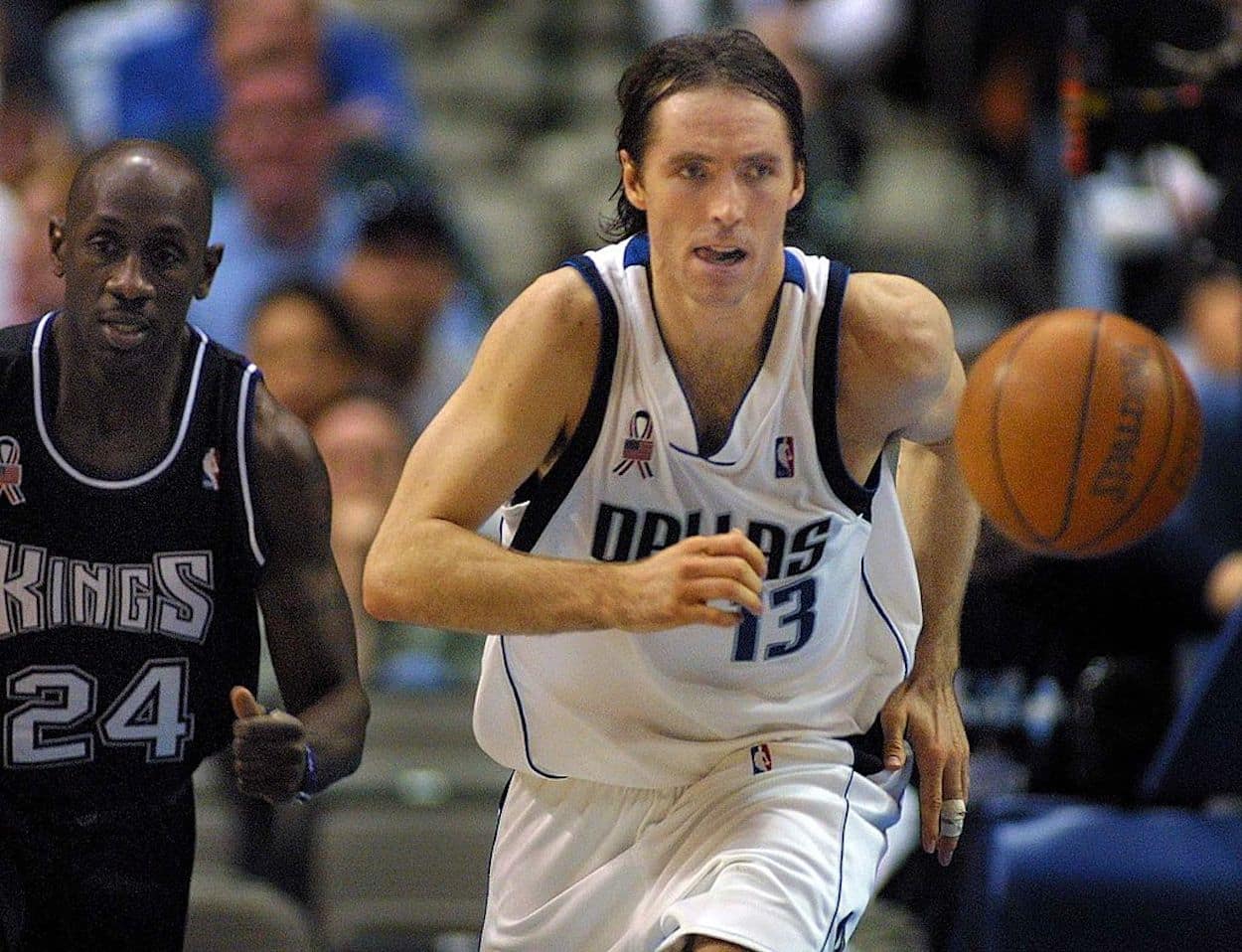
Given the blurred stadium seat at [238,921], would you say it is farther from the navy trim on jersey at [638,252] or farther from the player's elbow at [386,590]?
the navy trim on jersey at [638,252]

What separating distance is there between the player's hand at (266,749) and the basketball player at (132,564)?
78 millimetres

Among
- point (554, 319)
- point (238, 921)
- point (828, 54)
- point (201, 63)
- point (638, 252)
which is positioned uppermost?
point (828, 54)

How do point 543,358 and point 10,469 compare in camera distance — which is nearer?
point 543,358

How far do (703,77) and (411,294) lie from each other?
11.3 feet

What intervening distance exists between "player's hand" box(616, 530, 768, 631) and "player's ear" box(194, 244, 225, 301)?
97 centimetres

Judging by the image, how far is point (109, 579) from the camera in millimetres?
3367

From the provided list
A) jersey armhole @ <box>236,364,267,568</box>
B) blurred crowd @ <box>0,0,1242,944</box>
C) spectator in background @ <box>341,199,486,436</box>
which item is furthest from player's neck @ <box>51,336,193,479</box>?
spectator in background @ <box>341,199,486,436</box>

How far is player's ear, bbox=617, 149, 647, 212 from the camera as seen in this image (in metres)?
3.34

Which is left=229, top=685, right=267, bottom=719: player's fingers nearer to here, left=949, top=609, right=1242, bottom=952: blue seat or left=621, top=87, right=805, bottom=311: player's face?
left=621, top=87, right=805, bottom=311: player's face

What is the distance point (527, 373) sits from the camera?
3227 mm

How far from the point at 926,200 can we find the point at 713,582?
5162 mm

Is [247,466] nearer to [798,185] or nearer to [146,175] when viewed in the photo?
[146,175]

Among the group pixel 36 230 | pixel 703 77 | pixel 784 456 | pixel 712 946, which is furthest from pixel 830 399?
pixel 36 230

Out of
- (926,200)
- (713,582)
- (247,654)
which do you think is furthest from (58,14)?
(713,582)
